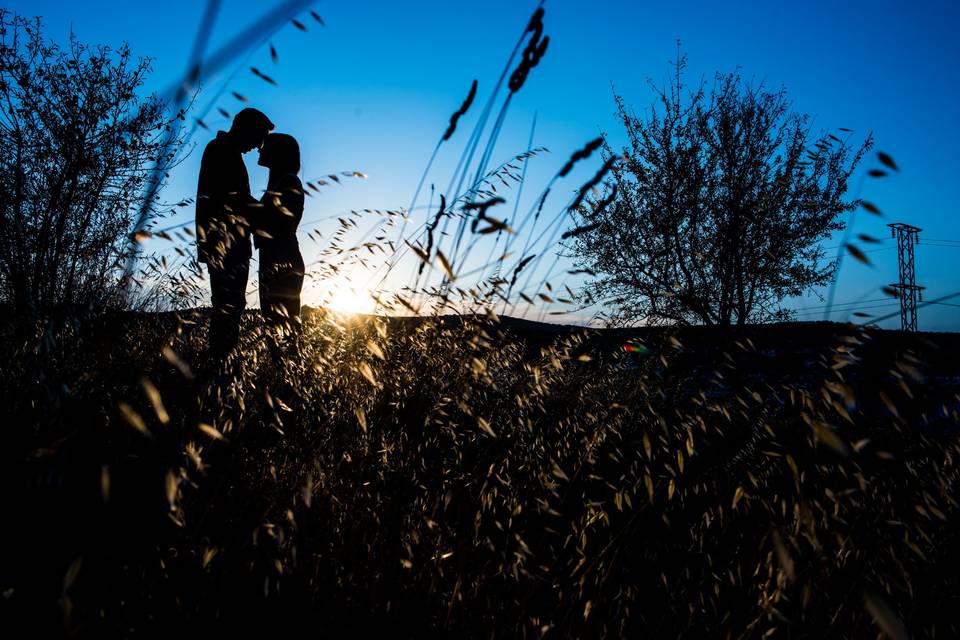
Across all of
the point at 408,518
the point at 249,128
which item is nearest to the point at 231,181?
the point at 249,128

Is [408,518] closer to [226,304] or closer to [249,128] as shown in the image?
[226,304]

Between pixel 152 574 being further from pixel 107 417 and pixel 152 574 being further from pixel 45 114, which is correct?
pixel 45 114

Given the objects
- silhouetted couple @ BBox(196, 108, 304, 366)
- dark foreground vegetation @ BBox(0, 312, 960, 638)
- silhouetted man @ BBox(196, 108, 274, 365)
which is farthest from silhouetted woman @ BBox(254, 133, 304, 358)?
dark foreground vegetation @ BBox(0, 312, 960, 638)

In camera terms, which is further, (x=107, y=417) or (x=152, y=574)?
(x=107, y=417)

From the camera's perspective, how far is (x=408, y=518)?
5.76 ft

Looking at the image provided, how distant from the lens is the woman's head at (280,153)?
4594 mm

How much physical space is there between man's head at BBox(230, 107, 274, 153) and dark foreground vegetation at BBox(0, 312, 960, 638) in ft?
7.64

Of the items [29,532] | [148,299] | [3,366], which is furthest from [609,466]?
[148,299]

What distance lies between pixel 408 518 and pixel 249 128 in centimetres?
391

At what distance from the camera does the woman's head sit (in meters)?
4.59

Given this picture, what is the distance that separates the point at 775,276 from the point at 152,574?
502 inches

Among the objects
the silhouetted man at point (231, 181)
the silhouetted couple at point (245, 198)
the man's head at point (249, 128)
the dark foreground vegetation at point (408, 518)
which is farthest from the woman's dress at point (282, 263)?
the dark foreground vegetation at point (408, 518)

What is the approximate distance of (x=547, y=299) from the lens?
1913mm

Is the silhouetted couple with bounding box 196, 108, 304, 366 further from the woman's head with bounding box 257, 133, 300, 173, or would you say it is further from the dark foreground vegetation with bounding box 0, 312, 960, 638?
the dark foreground vegetation with bounding box 0, 312, 960, 638
